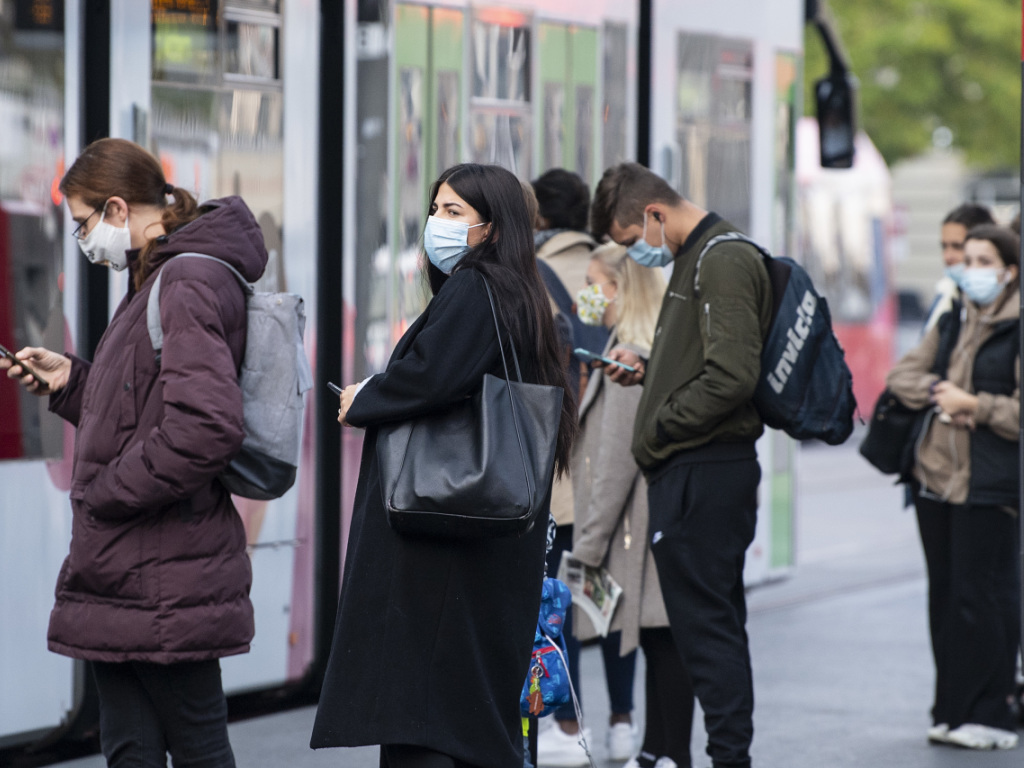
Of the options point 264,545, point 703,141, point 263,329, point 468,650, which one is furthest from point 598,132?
point 468,650

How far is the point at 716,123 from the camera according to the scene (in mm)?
7980

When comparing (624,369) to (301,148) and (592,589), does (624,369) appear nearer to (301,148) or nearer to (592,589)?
(592,589)

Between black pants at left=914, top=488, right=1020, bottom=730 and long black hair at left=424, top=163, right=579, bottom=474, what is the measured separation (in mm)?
2576

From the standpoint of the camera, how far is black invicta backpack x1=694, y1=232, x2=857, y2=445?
15.3 feet

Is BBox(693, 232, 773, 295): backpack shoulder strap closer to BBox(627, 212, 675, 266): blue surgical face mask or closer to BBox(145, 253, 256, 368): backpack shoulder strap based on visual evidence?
BBox(627, 212, 675, 266): blue surgical face mask

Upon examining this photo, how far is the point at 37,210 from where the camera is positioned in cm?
508

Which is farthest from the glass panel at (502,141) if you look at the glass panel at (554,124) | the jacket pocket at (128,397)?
the jacket pocket at (128,397)

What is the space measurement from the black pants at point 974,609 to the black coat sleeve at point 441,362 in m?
2.81

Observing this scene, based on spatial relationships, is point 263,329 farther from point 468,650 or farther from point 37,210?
point 37,210

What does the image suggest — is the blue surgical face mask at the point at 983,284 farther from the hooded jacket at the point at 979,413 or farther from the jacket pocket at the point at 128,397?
the jacket pocket at the point at 128,397

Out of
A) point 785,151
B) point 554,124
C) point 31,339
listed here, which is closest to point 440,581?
point 31,339

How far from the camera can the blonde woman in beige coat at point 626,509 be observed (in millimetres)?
5188

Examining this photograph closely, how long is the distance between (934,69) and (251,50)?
21081 millimetres

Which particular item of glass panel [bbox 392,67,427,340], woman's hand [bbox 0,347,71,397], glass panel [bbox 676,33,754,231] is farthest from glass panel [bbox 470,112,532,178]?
woman's hand [bbox 0,347,71,397]
